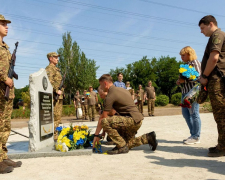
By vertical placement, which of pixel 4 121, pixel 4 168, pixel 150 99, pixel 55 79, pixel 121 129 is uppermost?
pixel 55 79

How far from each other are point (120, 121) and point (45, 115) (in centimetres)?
175

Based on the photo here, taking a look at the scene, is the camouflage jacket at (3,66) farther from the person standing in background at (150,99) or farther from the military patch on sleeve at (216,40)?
the person standing in background at (150,99)

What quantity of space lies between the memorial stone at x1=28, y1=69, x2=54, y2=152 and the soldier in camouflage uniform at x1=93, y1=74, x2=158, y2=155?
Answer: 1.16m

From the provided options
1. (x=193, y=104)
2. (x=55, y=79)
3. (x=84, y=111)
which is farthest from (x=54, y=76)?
(x=84, y=111)

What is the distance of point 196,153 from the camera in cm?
446

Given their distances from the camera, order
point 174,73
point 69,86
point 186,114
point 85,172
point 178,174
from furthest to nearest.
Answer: point 174,73
point 69,86
point 186,114
point 85,172
point 178,174

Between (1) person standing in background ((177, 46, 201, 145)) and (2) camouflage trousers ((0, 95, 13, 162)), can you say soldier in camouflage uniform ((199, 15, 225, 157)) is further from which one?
(2) camouflage trousers ((0, 95, 13, 162))

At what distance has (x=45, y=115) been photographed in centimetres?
525

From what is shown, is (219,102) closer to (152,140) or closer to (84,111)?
(152,140)

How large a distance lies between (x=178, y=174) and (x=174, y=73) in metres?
55.3

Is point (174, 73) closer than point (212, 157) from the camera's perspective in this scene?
No

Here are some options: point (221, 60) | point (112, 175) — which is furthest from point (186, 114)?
point (112, 175)

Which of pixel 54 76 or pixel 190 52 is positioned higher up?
pixel 190 52

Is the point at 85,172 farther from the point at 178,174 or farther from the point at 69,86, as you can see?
the point at 69,86
